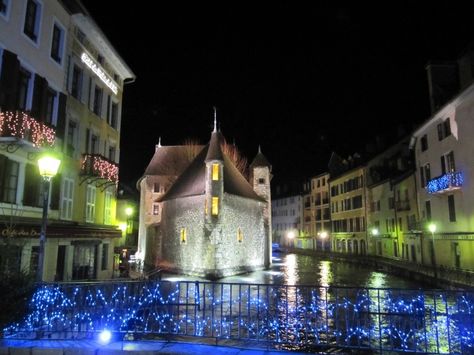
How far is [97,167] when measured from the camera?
21422 millimetres

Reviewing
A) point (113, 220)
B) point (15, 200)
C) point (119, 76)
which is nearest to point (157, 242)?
point (113, 220)

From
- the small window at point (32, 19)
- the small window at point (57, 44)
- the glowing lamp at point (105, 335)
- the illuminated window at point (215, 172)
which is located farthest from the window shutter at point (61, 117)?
the illuminated window at point (215, 172)

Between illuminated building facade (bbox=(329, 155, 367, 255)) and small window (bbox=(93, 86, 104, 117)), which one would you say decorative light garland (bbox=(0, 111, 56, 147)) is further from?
illuminated building facade (bbox=(329, 155, 367, 255))

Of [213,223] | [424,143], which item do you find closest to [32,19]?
[213,223]

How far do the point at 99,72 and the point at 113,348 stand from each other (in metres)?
19.6

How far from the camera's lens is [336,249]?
209 ft

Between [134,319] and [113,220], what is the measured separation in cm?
1702

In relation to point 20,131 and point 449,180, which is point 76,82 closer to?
point 20,131

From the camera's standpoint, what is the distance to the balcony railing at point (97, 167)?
2089 centimetres

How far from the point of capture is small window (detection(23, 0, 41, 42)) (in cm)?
1597

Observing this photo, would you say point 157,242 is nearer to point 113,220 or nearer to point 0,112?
point 113,220

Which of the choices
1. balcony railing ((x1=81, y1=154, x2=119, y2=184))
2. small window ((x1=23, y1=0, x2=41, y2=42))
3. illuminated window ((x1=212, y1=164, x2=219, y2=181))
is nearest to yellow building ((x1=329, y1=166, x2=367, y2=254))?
illuminated window ((x1=212, y1=164, x2=219, y2=181))

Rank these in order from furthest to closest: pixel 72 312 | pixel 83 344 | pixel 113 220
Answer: pixel 113 220 < pixel 72 312 < pixel 83 344

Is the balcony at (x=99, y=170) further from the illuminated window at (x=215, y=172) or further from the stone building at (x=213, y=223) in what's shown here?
the stone building at (x=213, y=223)
